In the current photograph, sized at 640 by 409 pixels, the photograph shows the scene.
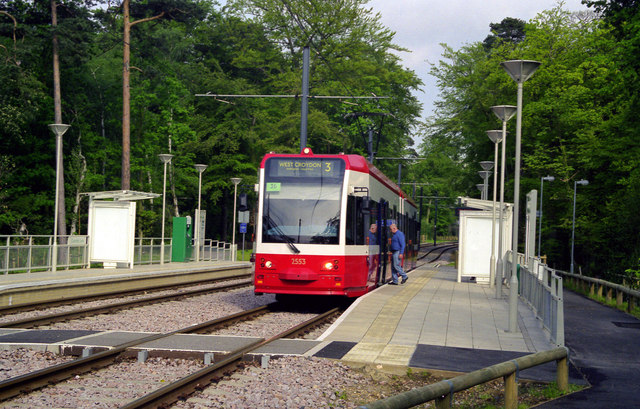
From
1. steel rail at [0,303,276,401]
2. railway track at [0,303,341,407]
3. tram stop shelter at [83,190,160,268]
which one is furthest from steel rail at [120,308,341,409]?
tram stop shelter at [83,190,160,268]

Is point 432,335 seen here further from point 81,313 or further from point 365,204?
point 81,313

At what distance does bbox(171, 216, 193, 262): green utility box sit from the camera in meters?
33.7

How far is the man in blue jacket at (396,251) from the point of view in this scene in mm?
21953

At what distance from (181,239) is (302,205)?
1894cm

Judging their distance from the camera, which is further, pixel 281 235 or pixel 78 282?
pixel 78 282

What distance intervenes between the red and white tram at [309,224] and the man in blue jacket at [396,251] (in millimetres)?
5105

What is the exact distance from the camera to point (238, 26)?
54.2m

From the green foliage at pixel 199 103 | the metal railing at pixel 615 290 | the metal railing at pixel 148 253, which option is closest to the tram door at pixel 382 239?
the metal railing at pixel 615 290

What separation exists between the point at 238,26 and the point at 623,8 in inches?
1255

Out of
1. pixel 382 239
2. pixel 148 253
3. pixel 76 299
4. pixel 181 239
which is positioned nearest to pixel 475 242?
pixel 382 239

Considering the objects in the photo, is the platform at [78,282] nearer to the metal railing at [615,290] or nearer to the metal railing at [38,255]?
the metal railing at [38,255]

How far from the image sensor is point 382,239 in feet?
68.5

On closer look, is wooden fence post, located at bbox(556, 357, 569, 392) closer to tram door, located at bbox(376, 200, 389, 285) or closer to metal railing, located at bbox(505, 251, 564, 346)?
metal railing, located at bbox(505, 251, 564, 346)

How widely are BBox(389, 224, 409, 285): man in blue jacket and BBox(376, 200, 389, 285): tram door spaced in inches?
9.1
